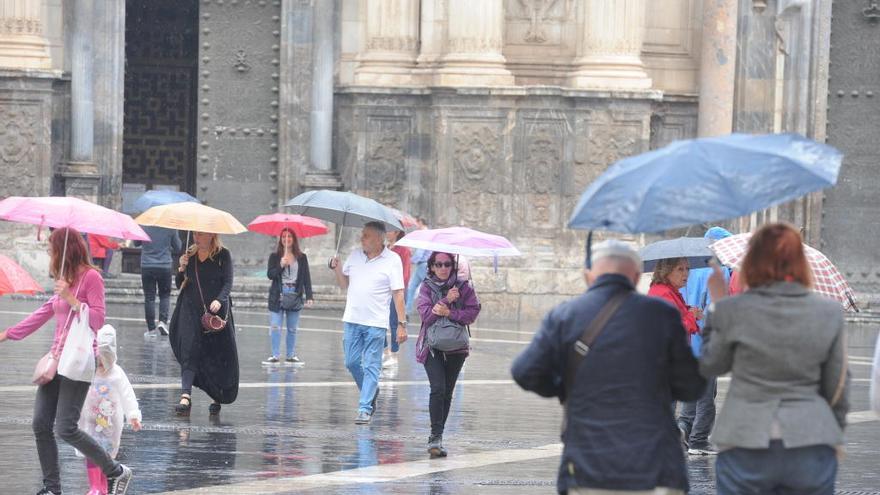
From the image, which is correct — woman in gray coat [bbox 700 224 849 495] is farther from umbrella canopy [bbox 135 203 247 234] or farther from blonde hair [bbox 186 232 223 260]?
blonde hair [bbox 186 232 223 260]

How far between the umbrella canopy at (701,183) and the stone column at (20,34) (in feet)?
62.7

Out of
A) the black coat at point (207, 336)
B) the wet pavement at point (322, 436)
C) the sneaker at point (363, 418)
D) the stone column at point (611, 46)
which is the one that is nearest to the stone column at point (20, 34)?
the wet pavement at point (322, 436)

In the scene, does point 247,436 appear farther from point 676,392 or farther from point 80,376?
point 676,392

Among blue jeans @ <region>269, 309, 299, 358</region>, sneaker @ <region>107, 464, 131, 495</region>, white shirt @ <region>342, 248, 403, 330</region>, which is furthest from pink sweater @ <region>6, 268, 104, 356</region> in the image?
blue jeans @ <region>269, 309, 299, 358</region>

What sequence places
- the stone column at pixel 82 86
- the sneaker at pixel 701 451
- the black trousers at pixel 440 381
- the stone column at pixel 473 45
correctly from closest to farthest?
the black trousers at pixel 440 381 → the sneaker at pixel 701 451 → the stone column at pixel 473 45 → the stone column at pixel 82 86

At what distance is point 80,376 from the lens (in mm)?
10172

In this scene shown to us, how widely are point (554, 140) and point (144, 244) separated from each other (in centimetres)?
649

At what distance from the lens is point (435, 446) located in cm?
1257

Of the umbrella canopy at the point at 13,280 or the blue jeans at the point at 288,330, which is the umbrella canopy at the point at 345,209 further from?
the umbrella canopy at the point at 13,280

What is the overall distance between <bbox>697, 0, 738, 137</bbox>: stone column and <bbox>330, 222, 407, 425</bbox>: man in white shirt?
41.4 ft

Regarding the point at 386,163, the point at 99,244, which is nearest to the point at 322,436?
the point at 99,244

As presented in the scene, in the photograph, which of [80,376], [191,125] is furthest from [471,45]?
[80,376]

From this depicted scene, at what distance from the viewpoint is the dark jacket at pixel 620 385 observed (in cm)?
707

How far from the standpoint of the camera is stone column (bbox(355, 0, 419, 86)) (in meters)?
26.3
